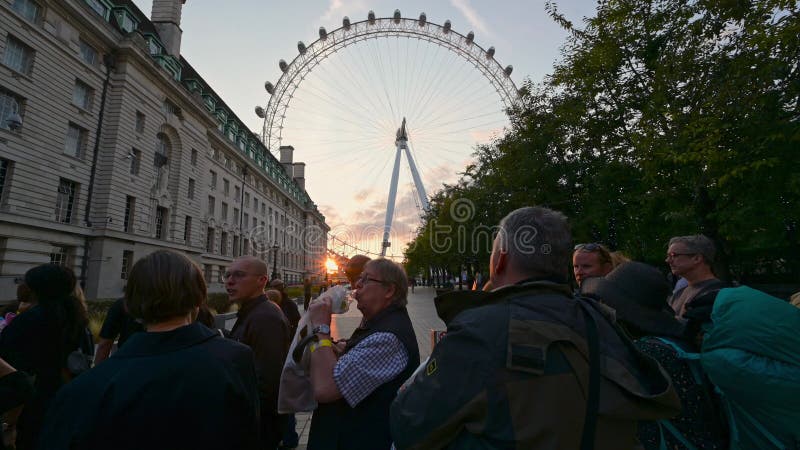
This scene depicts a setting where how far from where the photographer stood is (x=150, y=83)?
102 ft

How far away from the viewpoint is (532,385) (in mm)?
1369

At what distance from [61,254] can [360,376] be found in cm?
3072

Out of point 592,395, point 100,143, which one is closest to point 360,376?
point 592,395

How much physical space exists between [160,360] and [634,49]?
15.6 m

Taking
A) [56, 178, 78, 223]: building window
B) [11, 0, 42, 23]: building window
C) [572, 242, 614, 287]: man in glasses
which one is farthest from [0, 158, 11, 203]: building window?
[572, 242, 614, 287]: man in glasses

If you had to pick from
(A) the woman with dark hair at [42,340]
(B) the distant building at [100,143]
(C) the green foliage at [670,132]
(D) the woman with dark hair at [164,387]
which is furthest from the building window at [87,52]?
(D) the woman with dark hair at [164,387]

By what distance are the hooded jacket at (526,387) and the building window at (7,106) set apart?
2792cm

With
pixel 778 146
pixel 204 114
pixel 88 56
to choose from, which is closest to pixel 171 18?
pixel 204 114

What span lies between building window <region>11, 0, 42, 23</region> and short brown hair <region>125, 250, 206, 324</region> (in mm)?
28315

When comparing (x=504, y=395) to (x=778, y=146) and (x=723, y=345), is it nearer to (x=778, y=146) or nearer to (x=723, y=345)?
(x=723, y=345)

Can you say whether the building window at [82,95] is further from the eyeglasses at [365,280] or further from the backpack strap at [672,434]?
the backpack strap at [672,434]

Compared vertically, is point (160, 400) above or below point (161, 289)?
below

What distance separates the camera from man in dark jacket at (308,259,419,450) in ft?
7.68

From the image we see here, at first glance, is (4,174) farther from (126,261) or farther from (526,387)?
(526,387)
